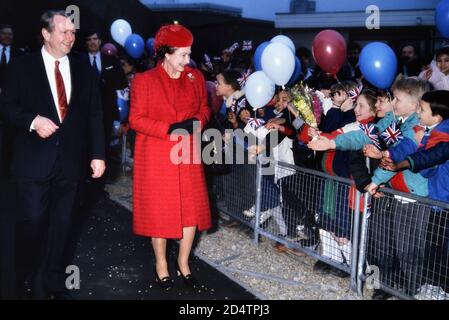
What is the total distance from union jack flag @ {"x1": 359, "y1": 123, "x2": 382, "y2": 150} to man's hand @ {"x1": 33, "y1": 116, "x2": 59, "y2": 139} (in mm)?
2501

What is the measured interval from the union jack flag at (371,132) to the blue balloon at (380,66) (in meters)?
1.20

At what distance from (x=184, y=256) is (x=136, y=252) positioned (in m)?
1.00

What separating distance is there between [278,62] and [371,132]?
5.31ft

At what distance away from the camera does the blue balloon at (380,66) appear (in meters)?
4.91

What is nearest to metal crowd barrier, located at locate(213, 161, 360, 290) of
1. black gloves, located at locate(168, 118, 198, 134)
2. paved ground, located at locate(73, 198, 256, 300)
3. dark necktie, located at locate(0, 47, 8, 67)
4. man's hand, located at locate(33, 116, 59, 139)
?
paved ground, located at locate(73, 198, 256, 300)

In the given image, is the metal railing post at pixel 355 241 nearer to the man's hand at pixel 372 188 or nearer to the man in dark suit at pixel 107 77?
the man's hand at pixel 372 188

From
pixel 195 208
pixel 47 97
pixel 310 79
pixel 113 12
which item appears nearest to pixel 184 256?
pixel 195 208

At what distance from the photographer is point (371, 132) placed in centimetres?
388

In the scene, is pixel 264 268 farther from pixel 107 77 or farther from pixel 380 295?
pixel 107 77

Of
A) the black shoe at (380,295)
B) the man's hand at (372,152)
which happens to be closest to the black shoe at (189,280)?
the black shoe at (380,295)

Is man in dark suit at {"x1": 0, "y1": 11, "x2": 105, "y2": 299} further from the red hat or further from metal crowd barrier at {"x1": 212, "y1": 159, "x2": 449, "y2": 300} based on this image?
metal crowd barrier at {"x1": 212, "y1": 159, "x2": 449, "y2": 300}

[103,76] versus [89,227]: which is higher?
[103,76]

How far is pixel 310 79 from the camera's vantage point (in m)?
7.13

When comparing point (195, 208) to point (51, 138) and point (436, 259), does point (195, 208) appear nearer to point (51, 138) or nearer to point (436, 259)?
point (51, 138)
